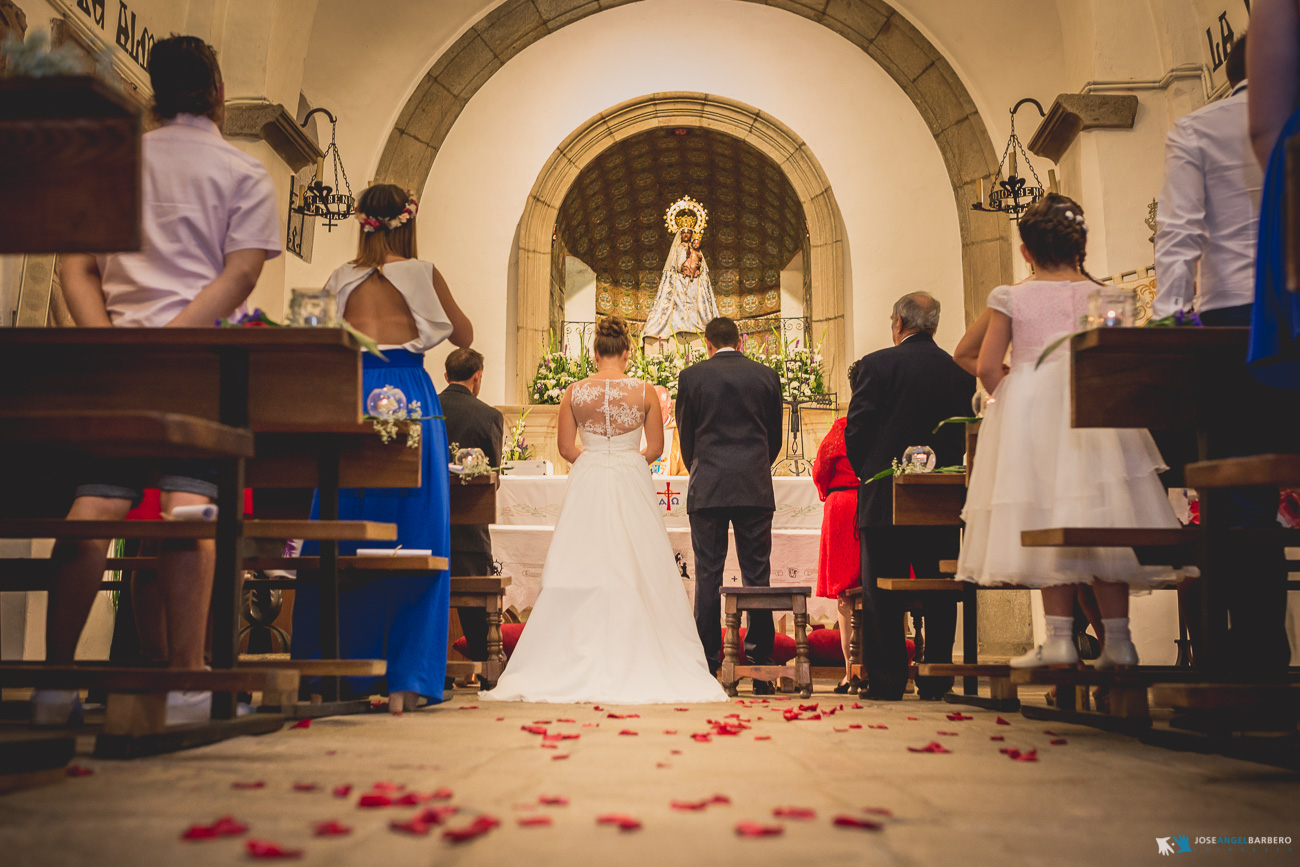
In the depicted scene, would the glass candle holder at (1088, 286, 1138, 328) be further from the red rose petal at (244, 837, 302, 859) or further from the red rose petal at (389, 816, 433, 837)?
the red rose petal at (244, 837, 302, 859)

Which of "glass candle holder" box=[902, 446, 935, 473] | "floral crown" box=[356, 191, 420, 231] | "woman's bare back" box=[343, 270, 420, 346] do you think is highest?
"floral crown" box=[356, 191, 420, 231]

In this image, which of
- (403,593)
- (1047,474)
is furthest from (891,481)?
(403,593)

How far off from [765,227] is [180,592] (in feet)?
37.3

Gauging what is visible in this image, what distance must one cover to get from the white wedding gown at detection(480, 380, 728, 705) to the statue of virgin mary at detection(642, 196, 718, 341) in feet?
24.0

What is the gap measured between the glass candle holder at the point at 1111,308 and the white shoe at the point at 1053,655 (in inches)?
36.7

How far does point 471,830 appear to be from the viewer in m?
1.46

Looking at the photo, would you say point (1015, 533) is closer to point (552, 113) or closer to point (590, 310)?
point (552, 113)

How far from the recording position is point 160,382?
2.71m

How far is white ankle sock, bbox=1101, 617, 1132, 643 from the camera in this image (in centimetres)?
307

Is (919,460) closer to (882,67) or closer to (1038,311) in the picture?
(1038,311)

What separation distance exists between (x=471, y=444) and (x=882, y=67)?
6951 millimetres

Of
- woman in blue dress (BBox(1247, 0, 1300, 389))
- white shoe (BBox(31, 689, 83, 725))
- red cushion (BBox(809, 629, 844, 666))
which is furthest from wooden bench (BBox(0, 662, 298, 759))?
red cushion (BBox(809, 629, 844, 666))

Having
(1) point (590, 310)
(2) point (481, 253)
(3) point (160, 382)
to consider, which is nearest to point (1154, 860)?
(3) point (160, 382)

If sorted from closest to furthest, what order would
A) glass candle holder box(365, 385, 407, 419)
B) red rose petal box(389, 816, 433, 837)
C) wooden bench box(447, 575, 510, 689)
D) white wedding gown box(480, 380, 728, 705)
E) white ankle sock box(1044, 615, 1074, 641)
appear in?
red rose petal box(389, 816, 433, 837) → white ankle sock box(1044, 615, 1074, 641) → glass candle holder box(365, 385, 407, 419) → white wedding gown box(480, 380, 728, 705) → wooden bench box(447, 575, 510, 689)
